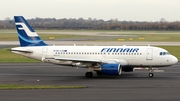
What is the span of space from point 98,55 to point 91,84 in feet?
24.9

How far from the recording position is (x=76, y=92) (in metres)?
27.9

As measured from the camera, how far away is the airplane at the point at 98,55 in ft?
126

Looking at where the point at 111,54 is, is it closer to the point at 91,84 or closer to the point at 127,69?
the point at 127,69

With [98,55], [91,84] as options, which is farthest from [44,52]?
[91,84]

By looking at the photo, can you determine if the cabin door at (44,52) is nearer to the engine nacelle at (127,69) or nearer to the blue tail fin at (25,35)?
the blue tail fin at (25,35)

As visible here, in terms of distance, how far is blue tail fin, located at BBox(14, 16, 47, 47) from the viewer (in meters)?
42.1

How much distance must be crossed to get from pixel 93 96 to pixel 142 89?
4.97m

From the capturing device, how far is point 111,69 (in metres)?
37.4

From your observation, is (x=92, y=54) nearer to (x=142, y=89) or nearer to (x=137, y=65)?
(x=137, y=65)

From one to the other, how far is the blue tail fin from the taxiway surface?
123 inches

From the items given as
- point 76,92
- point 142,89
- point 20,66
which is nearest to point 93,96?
point 76,92

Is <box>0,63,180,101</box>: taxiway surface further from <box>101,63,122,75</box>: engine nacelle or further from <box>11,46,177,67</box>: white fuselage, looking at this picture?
<box>11,46,177,67</box>: white fuselage

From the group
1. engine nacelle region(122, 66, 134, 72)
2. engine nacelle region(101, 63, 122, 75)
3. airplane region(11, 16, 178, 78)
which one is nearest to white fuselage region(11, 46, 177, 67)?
airplane region(11, 16, 178, 78)

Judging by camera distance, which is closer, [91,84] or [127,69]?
[91,84]
